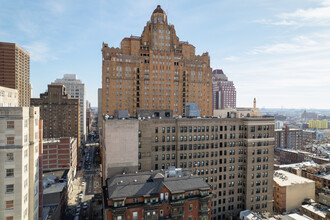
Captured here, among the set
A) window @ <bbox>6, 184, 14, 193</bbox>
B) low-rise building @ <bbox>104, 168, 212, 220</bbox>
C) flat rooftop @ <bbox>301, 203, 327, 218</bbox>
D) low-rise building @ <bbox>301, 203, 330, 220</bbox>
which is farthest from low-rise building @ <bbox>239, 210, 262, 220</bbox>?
window @ <bbox>6, 184, 14, 193</bbox>

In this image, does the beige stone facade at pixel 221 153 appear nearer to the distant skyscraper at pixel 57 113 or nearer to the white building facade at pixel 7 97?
the white building facade at pixel 7 97

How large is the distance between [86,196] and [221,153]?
93679 mm

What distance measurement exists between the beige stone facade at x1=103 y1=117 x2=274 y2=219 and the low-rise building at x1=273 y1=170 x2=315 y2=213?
16.3m

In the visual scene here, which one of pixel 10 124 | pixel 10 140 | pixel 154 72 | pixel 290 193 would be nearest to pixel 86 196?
pixel 154 72

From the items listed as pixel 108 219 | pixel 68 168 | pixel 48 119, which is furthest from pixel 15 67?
pixel 108 219

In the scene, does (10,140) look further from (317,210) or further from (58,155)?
(317,210)

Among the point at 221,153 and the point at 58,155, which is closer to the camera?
the point at 221,153

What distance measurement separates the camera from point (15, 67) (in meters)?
195

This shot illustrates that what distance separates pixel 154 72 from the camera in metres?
137

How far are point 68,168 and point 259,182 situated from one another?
119 m

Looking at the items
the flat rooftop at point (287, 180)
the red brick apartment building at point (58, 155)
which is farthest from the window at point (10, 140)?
the flat rooftop at point (287, 180)

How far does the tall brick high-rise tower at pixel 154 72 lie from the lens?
130750mm

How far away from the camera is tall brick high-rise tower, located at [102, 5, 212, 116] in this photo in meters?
131

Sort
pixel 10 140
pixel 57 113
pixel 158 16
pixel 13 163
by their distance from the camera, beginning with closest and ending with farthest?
pixel 13 163
pixel 10 140
pixel 158 16
pixel 57 113
